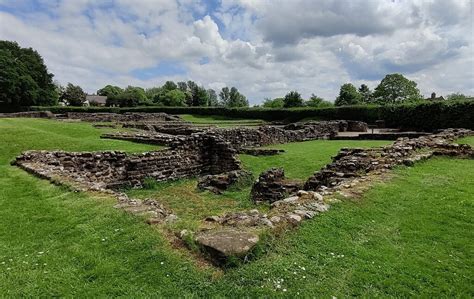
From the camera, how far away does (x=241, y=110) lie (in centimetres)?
5559

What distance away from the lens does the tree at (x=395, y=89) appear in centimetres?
7919

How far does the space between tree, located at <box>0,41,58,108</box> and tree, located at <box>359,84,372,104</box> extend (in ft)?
225

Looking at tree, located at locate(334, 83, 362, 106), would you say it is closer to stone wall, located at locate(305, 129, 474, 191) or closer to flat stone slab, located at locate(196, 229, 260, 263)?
stone wall, located at locate(305, 129, 474, 191)

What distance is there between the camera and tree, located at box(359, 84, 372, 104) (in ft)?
284

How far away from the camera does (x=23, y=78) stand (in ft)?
202

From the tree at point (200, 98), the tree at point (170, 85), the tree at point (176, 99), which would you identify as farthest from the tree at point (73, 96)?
the tree at point (170, 85)

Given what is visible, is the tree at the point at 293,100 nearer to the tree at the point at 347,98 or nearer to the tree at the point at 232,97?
the tree at the point at 347,98

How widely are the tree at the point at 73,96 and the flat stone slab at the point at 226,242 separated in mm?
104191

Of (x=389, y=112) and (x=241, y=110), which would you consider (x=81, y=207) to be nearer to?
(x=389, y=112)

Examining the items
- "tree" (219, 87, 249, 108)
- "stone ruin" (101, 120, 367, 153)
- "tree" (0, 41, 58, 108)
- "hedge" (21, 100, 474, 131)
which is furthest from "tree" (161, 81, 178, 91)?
"stone ruin" (101, 120, 367, 153)

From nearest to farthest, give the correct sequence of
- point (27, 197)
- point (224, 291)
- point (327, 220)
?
1. point (224, 291)
2. point (327, 220)
3. point (27, 197)

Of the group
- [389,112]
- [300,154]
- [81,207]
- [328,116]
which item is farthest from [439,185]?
[328,116]

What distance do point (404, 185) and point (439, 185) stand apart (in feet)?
2.76

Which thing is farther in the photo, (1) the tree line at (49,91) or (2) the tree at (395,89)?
(2) the tree at (395,89)
